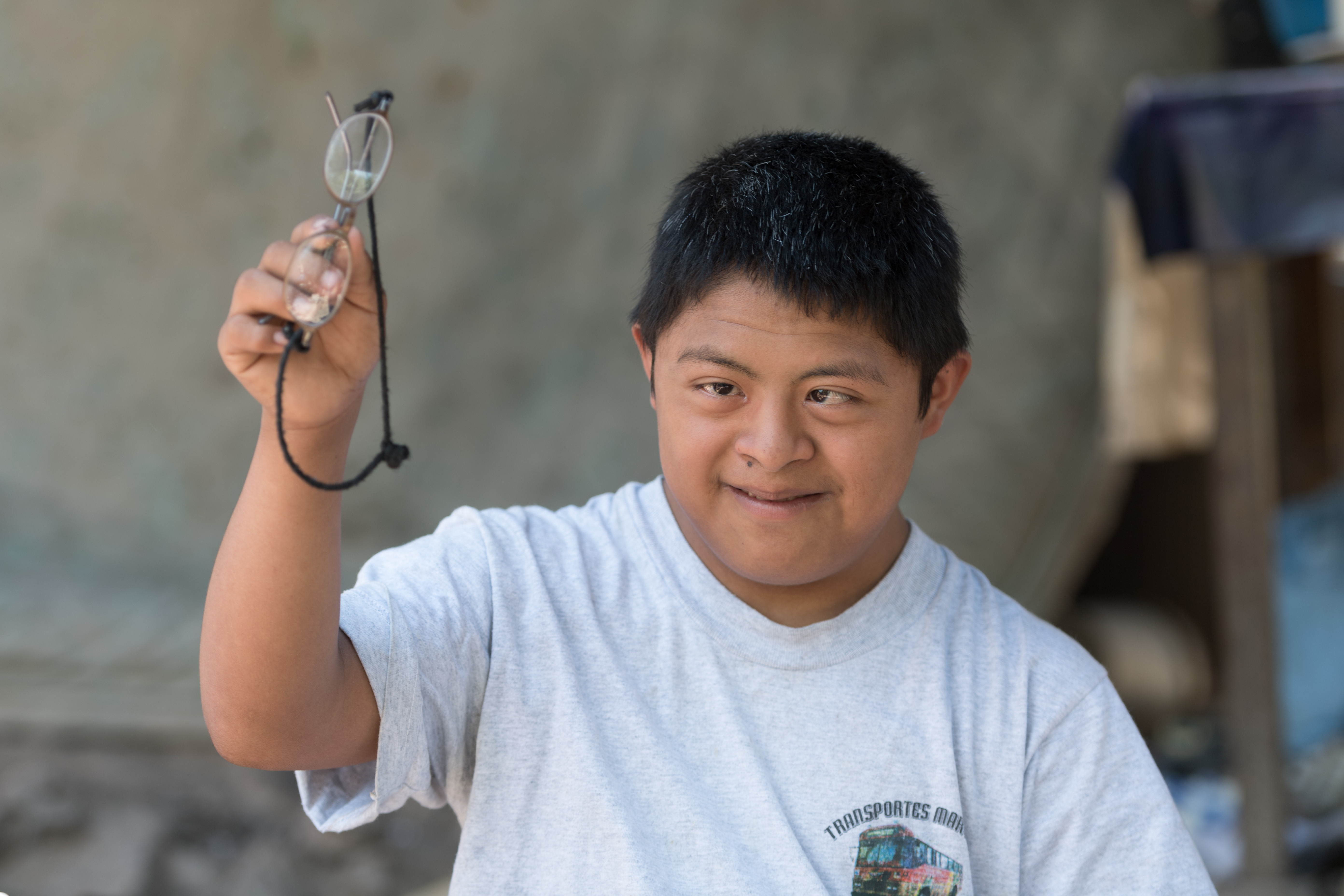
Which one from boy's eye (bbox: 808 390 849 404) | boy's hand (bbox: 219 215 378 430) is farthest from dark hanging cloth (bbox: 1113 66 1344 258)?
boy's hand (bbox: 219 215 378 430)

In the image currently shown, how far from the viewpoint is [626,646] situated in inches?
51.2

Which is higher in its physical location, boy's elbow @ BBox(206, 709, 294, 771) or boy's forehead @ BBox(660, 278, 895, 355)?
boy's forehead @ BBox(660, 278, 895, 355)

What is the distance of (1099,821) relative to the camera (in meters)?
1.27

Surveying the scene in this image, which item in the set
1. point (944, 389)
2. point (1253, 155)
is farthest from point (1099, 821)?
point (1253, 155)

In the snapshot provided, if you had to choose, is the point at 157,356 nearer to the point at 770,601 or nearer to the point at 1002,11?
→ the point at 770,601

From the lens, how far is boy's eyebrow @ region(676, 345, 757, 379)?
1.21 meters

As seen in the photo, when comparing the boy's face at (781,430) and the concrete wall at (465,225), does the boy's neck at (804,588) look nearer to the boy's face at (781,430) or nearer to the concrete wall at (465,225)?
the boy's face at (781,430)

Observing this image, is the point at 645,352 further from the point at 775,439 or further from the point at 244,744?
the point at 244,744

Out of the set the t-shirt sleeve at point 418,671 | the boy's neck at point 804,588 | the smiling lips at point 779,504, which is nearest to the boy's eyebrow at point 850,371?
the smiling lips at point 779,504

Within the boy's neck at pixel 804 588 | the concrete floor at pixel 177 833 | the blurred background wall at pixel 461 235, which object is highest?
the blurred background wall at pixel 461 235

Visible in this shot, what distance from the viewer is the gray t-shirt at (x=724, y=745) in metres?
1.20

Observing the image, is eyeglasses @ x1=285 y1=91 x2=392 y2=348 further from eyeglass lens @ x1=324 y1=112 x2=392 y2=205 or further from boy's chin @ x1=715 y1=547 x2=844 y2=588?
boy's chin @ x1=715 y1=547 x2=844 y2=588

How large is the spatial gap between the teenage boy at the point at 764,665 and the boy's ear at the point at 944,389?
29 millimetres

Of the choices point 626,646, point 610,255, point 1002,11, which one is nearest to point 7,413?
point 610,255
